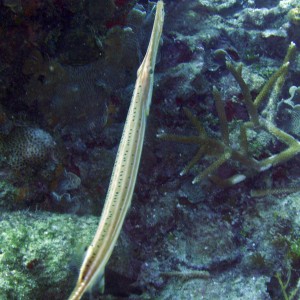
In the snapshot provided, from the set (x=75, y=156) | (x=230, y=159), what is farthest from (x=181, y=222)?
(x=75, y=156)

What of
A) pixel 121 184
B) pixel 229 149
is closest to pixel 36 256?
pixel 121 184

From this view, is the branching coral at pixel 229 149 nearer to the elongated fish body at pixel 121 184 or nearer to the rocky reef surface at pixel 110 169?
the rocky reef surface at pixel 110 169

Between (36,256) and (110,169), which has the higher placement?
(110,169)

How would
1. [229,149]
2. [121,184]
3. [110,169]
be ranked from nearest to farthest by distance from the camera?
[121,184]
[229,149]
[110,169]

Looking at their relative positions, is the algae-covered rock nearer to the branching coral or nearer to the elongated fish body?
the elongated fish body

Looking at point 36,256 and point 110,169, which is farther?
point 110,169

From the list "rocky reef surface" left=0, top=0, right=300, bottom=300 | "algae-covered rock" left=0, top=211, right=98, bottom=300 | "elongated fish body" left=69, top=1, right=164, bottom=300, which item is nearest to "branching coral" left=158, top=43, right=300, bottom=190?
"rocky reef surface" left=0, top=0, right=300, bottom=300

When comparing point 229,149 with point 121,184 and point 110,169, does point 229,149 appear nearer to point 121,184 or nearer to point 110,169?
point 110,169
